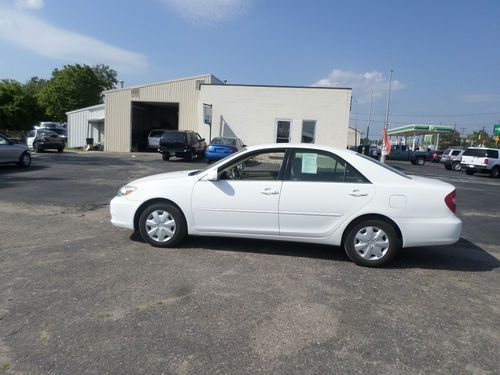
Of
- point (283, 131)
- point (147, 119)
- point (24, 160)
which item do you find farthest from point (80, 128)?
point (24, 160)

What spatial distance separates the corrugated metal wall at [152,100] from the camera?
2948 cm

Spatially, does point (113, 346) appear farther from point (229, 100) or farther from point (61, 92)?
point (61, 92)

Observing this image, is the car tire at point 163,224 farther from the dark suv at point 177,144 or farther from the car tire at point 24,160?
the dark suv at point 177,144

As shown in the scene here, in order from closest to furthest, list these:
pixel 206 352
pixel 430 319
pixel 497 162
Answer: pixel 206 352, pixel 430 319, pixel 497 162

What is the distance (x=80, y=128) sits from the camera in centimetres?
3547

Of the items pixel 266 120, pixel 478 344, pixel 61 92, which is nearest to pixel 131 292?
pixel 478 344

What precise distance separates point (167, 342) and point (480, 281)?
3.91 metres

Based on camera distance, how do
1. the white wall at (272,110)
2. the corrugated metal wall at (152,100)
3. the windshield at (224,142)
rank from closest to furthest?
1. the windshield at (224,142)
2. the white wall at (272,110)
3. the corrugated metal wall at (152,100)

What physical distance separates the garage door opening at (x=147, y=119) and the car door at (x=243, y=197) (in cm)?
2698

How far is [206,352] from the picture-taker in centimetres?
302

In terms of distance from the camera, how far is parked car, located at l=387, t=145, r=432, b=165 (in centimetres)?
3881

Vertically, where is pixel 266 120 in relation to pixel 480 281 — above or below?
above

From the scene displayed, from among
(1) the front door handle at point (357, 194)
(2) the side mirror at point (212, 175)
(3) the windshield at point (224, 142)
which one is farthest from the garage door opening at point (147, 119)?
(1) the front door handle at point (357, 194)

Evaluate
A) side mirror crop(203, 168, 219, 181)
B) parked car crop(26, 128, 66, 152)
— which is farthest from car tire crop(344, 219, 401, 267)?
parked car crop(26, 128, 66, 152)
